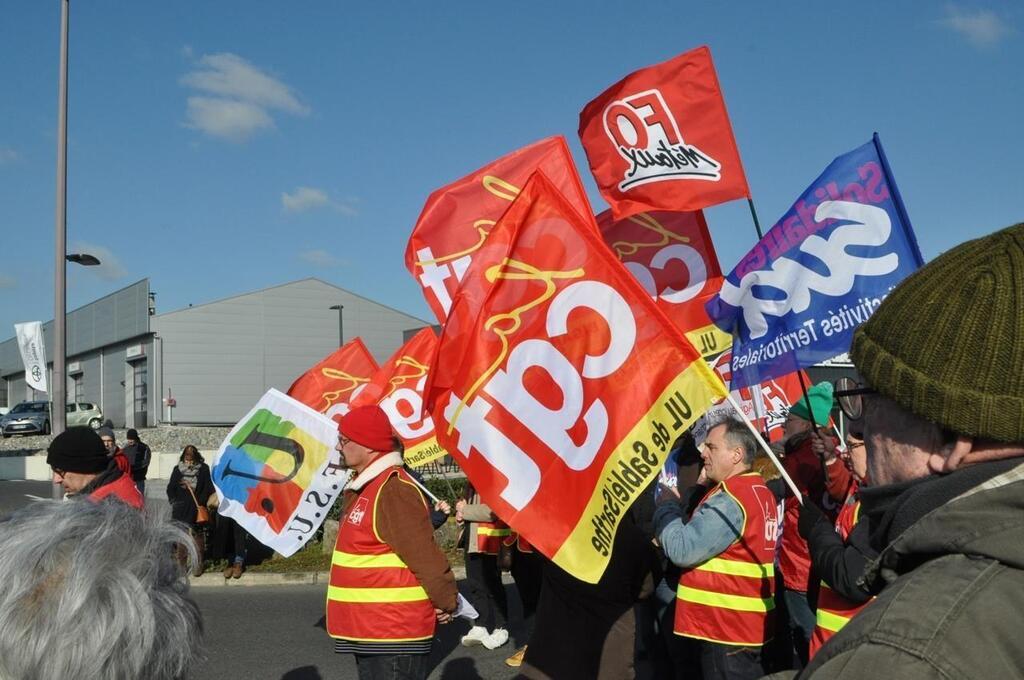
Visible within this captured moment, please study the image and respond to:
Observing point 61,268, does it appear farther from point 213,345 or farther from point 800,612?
point 213,345

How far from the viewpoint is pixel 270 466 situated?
622 centimetres

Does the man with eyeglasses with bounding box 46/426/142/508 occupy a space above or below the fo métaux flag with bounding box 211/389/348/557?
above

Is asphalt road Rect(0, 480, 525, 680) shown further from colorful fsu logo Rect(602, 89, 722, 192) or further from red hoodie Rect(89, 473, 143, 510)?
colorful fsu logo Rect(602, 89, 722, 192)

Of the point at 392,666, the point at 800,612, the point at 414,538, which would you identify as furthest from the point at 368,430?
the point at 800,612

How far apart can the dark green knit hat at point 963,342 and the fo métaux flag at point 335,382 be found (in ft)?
22.3

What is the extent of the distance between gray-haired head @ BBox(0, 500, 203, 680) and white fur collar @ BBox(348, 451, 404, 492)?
2.50 m

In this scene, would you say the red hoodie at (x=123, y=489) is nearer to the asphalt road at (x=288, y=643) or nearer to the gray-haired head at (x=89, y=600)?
the asphalt road at (x=288, y=643)

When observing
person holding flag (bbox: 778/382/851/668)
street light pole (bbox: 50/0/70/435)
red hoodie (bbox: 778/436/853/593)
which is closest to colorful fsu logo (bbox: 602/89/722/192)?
person holding flag (bbox: 778/382/851/668)

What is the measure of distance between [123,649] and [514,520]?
2.05 metres

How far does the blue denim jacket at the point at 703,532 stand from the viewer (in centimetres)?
418

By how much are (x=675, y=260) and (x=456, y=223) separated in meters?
1.53

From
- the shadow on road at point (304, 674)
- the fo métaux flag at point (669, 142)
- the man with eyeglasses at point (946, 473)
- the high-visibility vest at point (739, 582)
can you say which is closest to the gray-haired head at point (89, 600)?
the man with eyeglasses at point (946, 473)

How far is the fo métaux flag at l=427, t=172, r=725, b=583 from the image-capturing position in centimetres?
334

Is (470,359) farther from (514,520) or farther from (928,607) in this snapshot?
(928,607)
